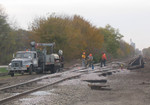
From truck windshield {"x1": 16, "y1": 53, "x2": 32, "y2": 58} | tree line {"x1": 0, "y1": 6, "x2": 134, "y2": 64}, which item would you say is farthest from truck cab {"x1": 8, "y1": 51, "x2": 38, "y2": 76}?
tree line {"x1": 0, "y1": 6, "x2": 134, "y2": 64}

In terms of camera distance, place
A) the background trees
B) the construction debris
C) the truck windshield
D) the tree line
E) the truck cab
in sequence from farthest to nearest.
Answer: the background trees < the tree line < the construction debris < the truck windshield < the truck cab

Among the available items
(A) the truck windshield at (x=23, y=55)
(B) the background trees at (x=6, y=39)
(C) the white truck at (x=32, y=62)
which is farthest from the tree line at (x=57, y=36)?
(A) the truck windshield at (x=23, y=55)

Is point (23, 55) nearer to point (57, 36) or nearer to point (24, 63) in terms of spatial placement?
point (24, 63)

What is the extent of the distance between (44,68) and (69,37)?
61.9ft

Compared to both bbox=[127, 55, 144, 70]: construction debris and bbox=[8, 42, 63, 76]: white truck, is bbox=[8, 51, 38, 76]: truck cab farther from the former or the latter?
bbox=[127, 55, 144, 70]: construction debris

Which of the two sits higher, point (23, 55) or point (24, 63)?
point (23, 55)

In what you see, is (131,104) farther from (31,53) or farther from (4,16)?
(4,16)

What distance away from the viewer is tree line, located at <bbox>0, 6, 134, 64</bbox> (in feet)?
149

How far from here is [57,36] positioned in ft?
149

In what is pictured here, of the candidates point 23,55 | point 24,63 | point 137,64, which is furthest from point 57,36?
point 24,63

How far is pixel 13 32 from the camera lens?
5697 cm

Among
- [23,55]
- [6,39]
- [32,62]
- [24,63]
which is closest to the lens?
[24,63]

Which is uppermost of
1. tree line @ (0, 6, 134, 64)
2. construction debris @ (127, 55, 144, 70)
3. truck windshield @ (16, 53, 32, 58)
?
tree line @ (0, 6, 134, 64)

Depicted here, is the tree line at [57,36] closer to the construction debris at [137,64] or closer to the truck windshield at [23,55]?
the truck windshield at [23,55]
